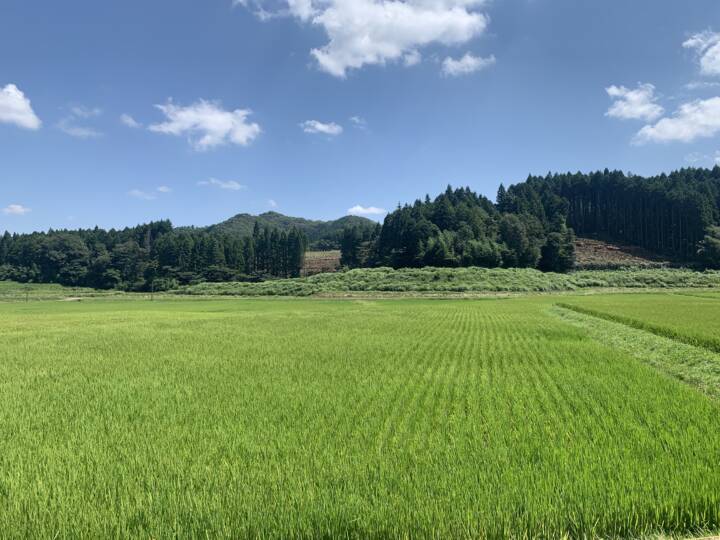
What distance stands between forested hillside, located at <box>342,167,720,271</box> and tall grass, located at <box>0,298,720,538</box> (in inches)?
3550

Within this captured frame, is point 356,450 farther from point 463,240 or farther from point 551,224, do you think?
point 551,224

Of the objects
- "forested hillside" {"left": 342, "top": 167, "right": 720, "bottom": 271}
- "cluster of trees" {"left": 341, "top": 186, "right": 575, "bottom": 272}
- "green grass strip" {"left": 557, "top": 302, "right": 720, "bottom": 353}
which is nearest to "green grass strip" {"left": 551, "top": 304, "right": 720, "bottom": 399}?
"green grass strip" {"left": 557, "top": 302, "right": 720, "bottom": 353}

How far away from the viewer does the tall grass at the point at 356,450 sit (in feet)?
15.9

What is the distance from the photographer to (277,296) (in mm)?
79188

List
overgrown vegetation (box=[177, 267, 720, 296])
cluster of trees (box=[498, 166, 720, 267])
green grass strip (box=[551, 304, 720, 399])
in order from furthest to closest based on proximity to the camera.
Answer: cluster of trees (box=[498, 166, 720, 267]), overgrown vegetation (box=[177, 267, 720, 296]), green grass strip (box=[551, 304, 720, 399])

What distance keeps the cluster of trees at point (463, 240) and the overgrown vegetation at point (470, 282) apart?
16699 mm

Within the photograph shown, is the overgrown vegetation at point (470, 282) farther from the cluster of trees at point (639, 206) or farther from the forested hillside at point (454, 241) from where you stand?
the cluster of trees at point (639, 206)

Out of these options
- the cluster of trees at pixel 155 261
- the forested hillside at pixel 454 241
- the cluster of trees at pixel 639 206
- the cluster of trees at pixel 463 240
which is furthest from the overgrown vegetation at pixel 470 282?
the cluster of trees at pixel 155 261

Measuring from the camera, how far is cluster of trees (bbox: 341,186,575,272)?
10038 cm

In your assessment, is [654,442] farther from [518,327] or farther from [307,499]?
[518,327]

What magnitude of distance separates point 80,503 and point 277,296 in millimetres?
74938

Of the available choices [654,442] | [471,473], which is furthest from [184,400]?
[654,442]

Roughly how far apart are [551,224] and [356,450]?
12898cm

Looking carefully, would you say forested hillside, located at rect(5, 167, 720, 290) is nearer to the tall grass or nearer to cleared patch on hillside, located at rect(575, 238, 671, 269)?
cleared patch on hillside, located at rect(575, 238, 671, 269)
